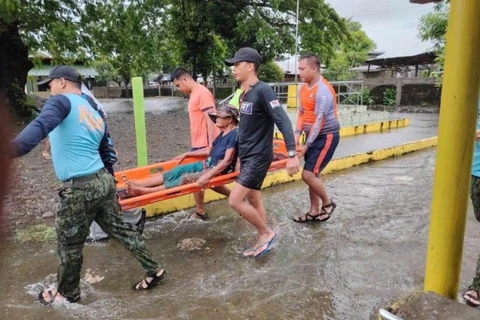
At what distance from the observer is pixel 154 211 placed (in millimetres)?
5031

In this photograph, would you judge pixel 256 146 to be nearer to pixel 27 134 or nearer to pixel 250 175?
pixel 250 175

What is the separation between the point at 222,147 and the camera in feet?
13.9

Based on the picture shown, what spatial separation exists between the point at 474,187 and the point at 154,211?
3.47 metres

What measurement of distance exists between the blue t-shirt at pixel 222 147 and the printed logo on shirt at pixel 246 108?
0.47 meters

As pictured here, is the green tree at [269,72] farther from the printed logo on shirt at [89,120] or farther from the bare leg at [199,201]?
the printed logo on shirt at [89,120]

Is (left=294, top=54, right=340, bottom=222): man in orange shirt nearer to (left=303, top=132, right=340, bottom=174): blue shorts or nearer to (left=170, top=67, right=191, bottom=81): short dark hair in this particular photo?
(left=303, top=132, right=340, bottom=174): blue shorts

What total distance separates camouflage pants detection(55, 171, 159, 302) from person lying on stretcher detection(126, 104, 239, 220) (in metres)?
0.90

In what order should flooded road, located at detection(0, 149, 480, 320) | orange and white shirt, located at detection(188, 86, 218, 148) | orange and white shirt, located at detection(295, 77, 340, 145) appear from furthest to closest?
orange and white shirt, located at detection(188, 86, 218, 148) < orange and white shirt, located at detection(295, 77, 340, 145) < flooded road, located at detection(0, 149, 480, 320)

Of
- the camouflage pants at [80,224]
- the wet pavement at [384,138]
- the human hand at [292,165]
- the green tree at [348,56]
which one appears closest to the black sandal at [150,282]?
the camouflage pants at [80,224]

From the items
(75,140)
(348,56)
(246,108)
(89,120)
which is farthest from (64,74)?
(348,56)

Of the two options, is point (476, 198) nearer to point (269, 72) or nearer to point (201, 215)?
point (201, 215)

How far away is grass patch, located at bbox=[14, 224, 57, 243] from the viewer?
421 centimetres

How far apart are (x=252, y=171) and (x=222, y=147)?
676mm

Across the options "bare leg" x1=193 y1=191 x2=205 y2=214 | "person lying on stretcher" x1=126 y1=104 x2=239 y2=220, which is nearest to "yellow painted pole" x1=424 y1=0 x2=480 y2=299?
"person lying on stretcher" x1=126 y1=104 x2=239 y2=220
